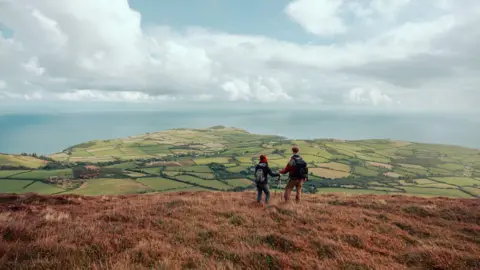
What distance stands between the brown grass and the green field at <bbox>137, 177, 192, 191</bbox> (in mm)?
54003

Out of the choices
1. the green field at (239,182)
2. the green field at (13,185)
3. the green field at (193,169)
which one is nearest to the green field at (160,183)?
the green field at (239,182)

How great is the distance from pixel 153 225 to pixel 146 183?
63764 mm

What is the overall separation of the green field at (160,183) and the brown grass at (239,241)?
177 feet

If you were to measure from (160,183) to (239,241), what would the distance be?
6533cm

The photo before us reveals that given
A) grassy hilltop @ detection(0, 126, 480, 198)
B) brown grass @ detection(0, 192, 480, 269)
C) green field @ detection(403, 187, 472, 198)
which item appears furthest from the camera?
grassy hilltop @ detection(0, 126, 480, 198)

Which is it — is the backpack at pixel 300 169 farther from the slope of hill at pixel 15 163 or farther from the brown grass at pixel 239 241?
the slope of hill at pixel 15 163

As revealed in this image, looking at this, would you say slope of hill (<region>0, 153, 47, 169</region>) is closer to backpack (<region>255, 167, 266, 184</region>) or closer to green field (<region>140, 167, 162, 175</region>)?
green field (<region>140, 167, 162, 175</region>)

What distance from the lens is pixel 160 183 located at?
227 ft

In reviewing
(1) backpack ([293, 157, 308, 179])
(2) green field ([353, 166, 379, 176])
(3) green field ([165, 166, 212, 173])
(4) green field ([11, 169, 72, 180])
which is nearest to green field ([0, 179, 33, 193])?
(4) green field ([11, 169, 72, 180])

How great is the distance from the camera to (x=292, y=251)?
7543mm

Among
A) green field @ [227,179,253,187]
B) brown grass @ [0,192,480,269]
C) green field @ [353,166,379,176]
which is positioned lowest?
green field @ [227,179,253,187]

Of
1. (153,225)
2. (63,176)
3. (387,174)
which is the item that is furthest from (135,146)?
(153,225)

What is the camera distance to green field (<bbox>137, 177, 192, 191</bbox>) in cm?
6494

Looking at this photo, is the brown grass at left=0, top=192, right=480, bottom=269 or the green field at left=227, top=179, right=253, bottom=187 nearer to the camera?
the brown grass at left=0, top=192, right=480, bottom=269
